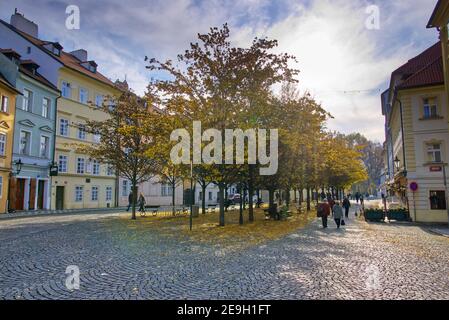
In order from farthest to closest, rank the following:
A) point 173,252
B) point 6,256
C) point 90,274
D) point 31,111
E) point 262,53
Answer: point 31,111 → point 262,53 → point 173,252 → point 6,256 → point 90,274

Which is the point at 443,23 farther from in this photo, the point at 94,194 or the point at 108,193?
the point at 108,193

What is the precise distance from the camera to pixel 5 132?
27141 millimetres

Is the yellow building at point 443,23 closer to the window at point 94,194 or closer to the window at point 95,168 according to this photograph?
the window at point 95,168

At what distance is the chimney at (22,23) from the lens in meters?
37.1

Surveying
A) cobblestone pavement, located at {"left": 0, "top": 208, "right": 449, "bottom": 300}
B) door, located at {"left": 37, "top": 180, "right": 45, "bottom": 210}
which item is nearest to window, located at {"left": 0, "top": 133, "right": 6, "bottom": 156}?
door, located at {"left": 37, "top": 180, "right": 45, "bottom": 210}

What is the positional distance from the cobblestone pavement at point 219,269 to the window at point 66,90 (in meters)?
25.7

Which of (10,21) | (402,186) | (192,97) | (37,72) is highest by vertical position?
(10,21)

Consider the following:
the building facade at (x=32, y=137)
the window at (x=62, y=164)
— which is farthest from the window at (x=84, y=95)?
the window at (x=62, y=164)

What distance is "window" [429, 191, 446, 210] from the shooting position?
22.6m

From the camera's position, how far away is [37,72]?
3481 centimetres
